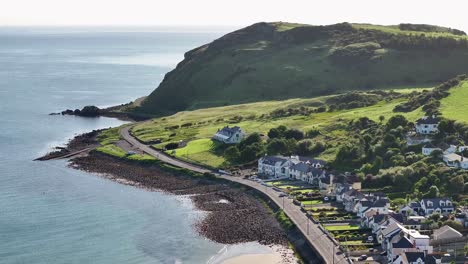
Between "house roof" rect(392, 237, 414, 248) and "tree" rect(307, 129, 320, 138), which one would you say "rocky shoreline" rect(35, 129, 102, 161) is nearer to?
"tree" rect(307, 129, 320, 138)

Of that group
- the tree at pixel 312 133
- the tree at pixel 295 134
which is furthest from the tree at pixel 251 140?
the tree at pixel 312 133

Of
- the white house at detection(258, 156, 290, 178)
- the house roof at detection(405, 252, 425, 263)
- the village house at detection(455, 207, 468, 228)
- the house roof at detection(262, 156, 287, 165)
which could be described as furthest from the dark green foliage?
the house roof at detection(405, 252, 425, 263)

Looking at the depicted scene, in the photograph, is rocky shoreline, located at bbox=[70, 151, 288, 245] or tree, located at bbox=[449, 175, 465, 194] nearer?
rocky shoreline, located at bbox=[70, 151, 288, 245]

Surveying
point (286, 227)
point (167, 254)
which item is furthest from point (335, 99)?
point (167, 254)

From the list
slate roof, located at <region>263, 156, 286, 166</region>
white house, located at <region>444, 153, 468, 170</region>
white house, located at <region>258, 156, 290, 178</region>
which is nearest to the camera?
white house, located at <region>444, 153, 468, 170</region>

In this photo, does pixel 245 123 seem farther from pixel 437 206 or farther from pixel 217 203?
pixel 437 206
